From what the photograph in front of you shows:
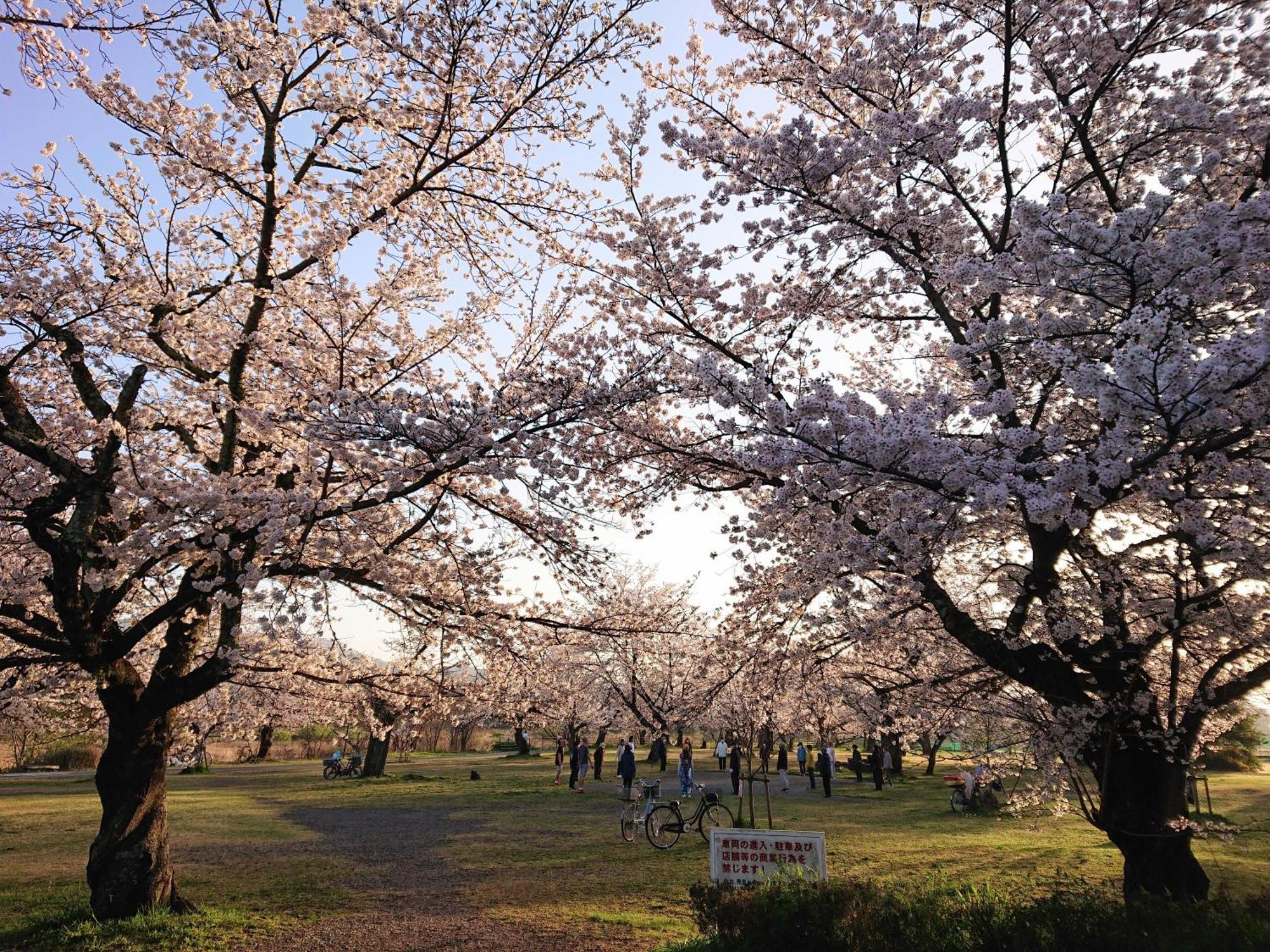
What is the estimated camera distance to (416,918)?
25.5 feet

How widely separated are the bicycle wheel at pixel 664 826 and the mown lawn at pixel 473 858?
235 millimetres

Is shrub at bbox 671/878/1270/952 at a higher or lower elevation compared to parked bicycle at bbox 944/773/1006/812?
higher

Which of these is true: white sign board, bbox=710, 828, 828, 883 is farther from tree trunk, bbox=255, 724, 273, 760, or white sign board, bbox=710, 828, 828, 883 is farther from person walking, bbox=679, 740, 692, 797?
tree trunk, bbox=255, 724, 273, 760

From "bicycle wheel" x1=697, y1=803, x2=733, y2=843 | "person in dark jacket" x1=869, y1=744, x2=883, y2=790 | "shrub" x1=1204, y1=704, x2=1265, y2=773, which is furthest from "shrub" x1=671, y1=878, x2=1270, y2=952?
"shrub" x1=1204, y1=704, x2=1265, y2=773

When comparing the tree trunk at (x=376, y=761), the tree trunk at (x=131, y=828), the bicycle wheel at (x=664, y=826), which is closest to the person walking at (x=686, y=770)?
the bicycle wheel at (x=664, y=826)

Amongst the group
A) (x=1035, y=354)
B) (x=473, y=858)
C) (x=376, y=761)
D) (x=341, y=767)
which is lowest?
(x=341, y=767)

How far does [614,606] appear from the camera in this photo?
8.27 meters

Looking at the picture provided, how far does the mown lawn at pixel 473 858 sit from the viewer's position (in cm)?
744

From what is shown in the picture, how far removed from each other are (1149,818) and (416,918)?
25.3ft

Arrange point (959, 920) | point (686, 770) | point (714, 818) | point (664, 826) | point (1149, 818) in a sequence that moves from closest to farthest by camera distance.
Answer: point (959, 920) → point (1149, 818) → point (664, 826) → point (714, 818) → point (686, 770)

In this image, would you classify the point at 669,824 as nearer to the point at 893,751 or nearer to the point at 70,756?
the point at 893,751

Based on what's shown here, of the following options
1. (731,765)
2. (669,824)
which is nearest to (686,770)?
(731,765)

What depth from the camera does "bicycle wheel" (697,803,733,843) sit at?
45.2 ft

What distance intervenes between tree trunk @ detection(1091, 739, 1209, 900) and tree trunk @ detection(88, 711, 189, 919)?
9774 millimetres
